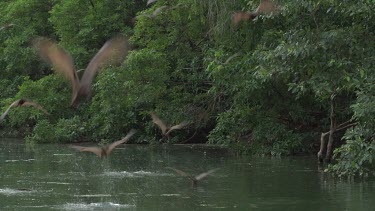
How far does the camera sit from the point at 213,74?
16.7m

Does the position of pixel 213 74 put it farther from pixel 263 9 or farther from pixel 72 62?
pixel 72 62

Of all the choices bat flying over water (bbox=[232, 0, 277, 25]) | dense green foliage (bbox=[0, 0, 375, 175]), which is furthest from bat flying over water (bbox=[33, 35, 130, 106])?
bat flying over water (bbox=[232, 0, 277, 25])

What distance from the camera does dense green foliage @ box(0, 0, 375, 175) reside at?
41.7 feet

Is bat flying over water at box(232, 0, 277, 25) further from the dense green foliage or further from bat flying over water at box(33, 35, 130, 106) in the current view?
bat flying over water at box(33, 35, 130, 106)

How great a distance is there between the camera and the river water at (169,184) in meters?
10.2

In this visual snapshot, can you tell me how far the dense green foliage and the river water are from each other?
107 centimetres

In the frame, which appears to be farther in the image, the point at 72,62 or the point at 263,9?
the point at 263,9

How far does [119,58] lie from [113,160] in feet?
19.0

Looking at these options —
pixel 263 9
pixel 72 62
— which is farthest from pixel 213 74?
pixel 72 62

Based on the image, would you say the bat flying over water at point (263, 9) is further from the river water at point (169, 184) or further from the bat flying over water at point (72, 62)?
the bat flying over water at point (72, 62)

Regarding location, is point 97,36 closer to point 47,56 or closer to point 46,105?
point 46,105

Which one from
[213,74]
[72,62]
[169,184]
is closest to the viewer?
[72,62]

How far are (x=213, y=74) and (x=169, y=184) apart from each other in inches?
193

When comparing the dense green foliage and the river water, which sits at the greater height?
the dense green foliage
